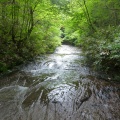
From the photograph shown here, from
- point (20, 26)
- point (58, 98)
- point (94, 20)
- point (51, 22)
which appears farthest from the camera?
point (94, 20)

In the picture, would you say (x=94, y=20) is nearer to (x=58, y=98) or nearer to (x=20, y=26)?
(x=20, y=26)

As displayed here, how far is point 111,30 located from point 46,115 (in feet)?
20.6

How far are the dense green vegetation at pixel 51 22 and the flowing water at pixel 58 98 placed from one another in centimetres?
125

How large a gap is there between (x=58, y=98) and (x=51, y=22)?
6598 mm

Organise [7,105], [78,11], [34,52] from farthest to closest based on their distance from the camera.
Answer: [78,11]
[34,52]
[7,105]

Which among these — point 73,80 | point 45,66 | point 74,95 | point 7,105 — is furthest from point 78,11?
point 7,105

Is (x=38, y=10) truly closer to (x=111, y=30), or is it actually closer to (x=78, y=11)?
(x=78, y=11)

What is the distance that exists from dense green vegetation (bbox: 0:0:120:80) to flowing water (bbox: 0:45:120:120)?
1.25 metres

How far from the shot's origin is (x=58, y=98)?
3.92 m

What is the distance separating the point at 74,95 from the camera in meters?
4.10

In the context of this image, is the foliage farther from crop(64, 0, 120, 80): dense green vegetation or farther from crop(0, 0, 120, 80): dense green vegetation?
→ crop(64, 0, 120, 80): dense green vegetation

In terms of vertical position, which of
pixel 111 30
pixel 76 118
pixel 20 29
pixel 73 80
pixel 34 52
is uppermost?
pixel 111 30

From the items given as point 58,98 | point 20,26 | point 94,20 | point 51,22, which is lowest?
point 58,98

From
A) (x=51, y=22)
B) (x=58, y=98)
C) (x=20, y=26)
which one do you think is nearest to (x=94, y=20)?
(x=51, y=22)
